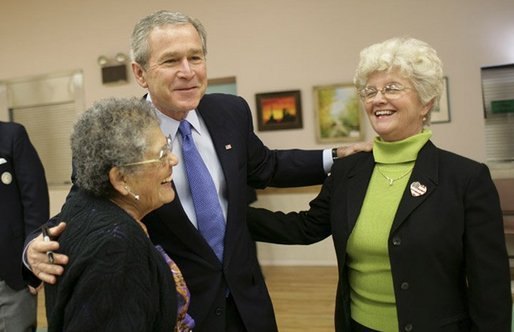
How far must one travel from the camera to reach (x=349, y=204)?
1.70m

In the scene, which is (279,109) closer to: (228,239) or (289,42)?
(289,42)

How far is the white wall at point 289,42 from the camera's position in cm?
533

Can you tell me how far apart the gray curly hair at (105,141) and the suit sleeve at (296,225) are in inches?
29.7

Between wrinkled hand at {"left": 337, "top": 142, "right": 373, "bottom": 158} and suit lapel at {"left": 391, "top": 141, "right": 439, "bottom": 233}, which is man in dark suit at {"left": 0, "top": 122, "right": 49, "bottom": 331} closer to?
wrinkled hand at {"left": 337, "top": 142, "right": 373, "bottom": 158}

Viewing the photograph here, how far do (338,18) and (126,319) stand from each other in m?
5.17

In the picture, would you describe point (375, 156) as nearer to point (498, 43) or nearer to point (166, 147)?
point (166, 147)

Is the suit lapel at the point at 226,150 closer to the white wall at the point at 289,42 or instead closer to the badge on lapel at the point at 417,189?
the badge on lapel at the point at 417,189

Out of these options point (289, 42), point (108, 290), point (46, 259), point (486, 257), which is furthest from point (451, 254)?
point (289, 42)

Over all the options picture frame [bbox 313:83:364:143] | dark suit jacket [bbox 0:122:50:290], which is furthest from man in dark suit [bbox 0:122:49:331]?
picture frame [bbox 313:83:364:143]

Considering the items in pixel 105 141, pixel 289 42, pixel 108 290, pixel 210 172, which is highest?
pixel 289 42

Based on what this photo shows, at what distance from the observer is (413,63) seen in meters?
1.58

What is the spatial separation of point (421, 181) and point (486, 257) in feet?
0.98

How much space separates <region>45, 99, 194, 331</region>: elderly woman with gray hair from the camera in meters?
1.07

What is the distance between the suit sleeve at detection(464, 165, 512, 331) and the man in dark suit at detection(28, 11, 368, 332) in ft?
2.28
